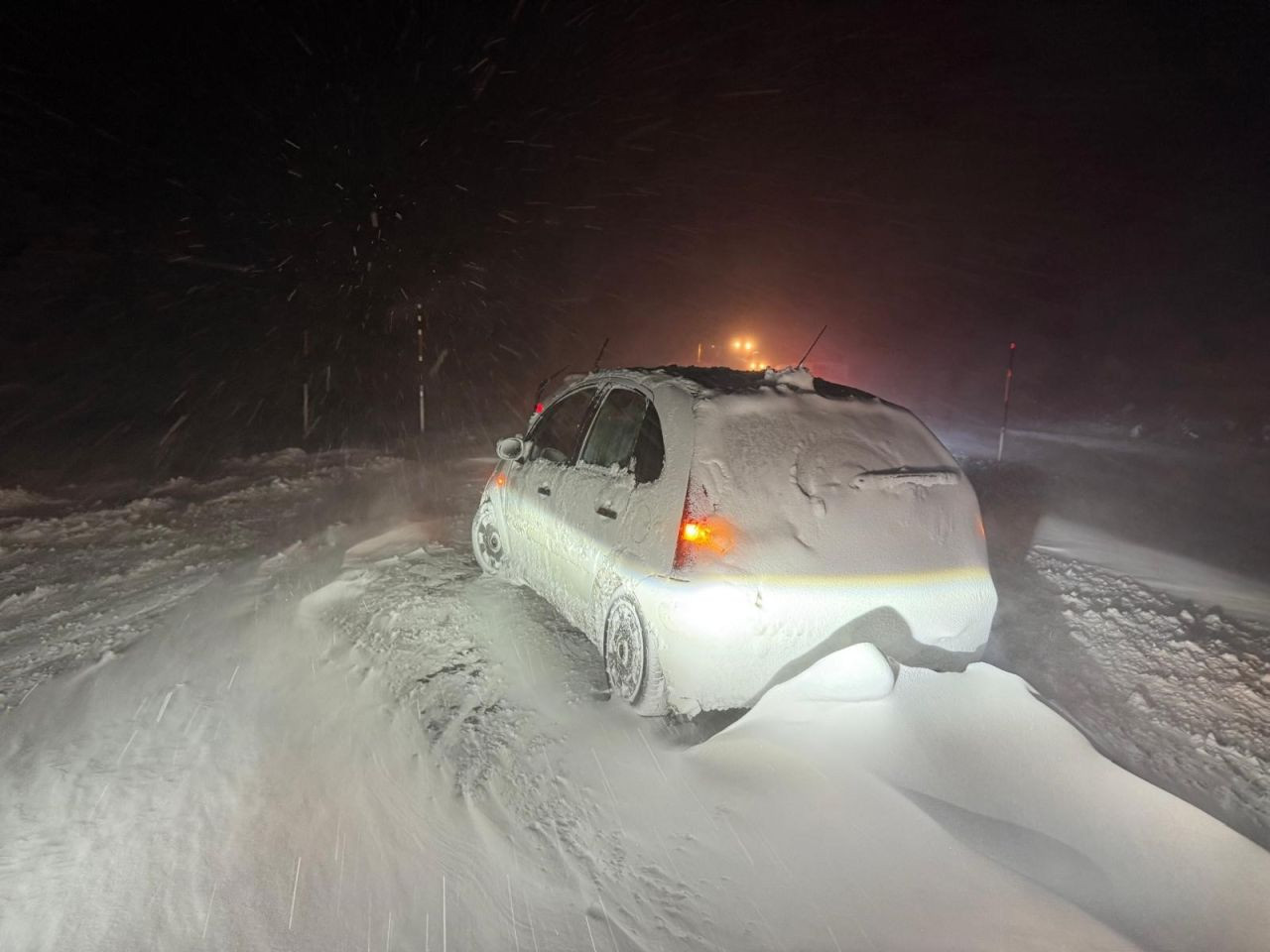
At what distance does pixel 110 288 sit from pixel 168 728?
26.7m

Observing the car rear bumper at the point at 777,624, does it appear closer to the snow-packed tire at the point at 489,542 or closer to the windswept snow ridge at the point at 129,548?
the snow-packed tire at the point at 489,542

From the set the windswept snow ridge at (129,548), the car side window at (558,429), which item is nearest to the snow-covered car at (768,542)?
the car side window at (558,429)

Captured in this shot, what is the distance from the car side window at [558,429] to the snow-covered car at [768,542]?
40.1 inches

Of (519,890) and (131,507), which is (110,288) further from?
(519,890)

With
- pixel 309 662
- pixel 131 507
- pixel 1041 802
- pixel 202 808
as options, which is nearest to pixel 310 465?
pixel 131 507

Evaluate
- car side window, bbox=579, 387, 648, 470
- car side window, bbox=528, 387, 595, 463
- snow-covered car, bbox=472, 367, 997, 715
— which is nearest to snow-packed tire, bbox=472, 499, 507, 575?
car side window, bbox=528, 387, 595, 463

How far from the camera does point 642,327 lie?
1935 inches

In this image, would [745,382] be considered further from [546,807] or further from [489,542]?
[489,542]

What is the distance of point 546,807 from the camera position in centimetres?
321

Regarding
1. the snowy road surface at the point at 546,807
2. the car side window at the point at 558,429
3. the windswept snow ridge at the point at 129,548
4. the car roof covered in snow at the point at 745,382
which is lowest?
the windswept snow ridge at the point at 129,548

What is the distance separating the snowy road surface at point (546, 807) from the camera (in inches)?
98.3

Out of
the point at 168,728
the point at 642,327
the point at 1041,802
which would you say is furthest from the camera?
the point at 642,327

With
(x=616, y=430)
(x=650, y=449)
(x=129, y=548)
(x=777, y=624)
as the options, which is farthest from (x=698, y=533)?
(x=129, y=548)

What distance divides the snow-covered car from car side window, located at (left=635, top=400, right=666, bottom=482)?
0.01m
